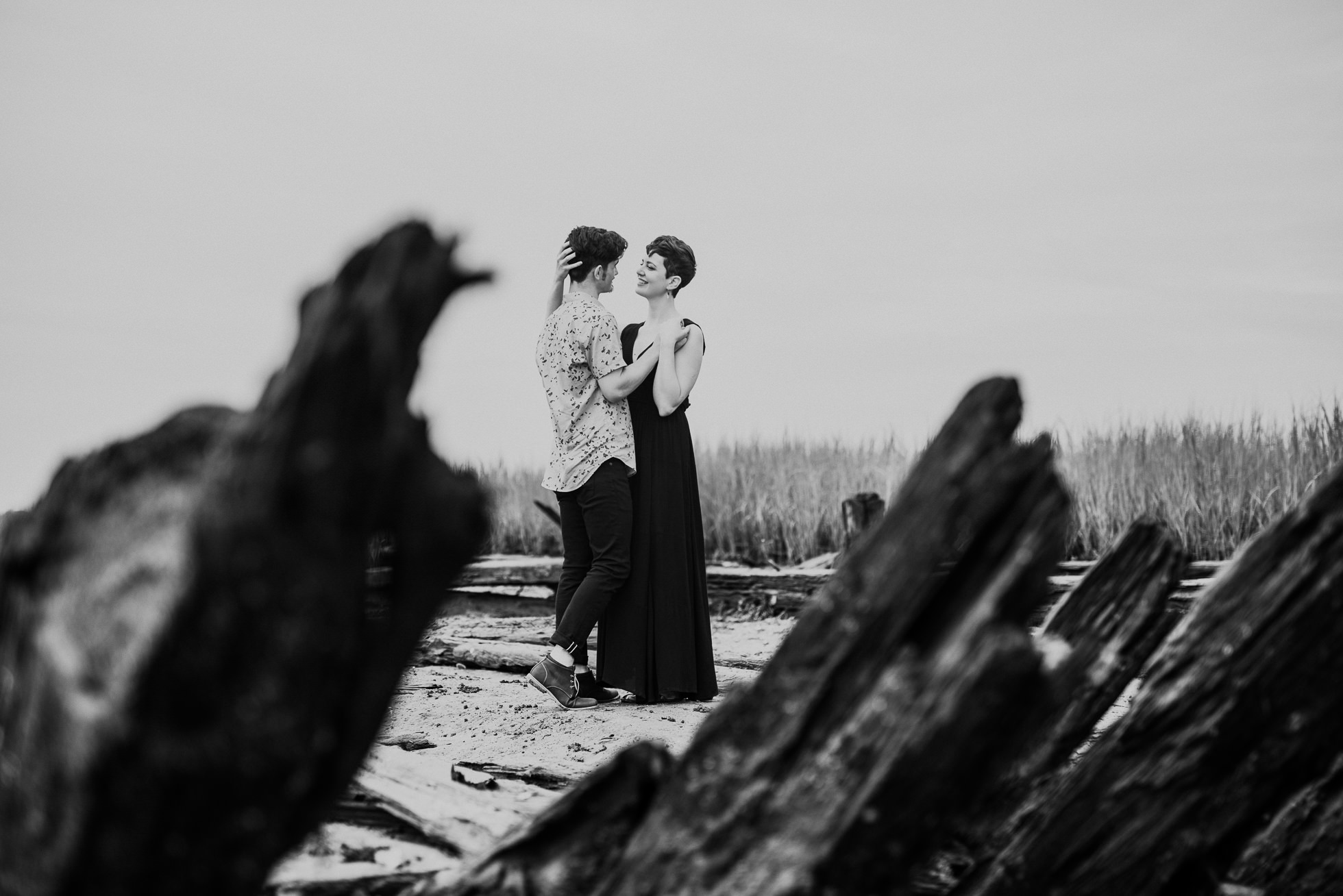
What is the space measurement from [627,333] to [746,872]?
16.8ft

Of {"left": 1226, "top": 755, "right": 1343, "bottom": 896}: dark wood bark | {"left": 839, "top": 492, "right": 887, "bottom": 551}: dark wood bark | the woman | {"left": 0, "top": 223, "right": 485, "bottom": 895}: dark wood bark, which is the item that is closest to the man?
the woman

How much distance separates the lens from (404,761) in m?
3.34

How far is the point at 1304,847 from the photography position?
259cm

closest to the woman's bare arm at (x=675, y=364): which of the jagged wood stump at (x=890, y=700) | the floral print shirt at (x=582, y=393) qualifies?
the floral print shirt at (x=582, y=393)

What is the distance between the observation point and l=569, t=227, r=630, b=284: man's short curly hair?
634 centimetres

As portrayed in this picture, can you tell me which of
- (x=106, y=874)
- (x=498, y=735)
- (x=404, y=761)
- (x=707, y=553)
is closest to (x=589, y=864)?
(x=106, y=874)

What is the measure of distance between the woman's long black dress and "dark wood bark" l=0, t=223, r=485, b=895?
4.80 m

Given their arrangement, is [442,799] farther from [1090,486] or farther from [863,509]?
[1090,486]

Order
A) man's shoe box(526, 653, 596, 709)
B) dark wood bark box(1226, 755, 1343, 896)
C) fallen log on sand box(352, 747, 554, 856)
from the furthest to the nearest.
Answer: man's shoe box(526, 653, 596, 709), fallen log on sand box(352, 747, 554, 856), dark wood bark box(1226, 755, 1343, 896)

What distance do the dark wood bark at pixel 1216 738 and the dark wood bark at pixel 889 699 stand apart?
0.55 metres

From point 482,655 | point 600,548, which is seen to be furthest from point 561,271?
point 482,655

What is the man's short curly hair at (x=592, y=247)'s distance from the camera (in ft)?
20.8

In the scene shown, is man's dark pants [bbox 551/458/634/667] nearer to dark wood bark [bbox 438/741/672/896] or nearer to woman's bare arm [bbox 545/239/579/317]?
woman's bare arm [bbox 545/239/579/317]

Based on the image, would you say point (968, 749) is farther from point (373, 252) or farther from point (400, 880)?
point (400, 880)
